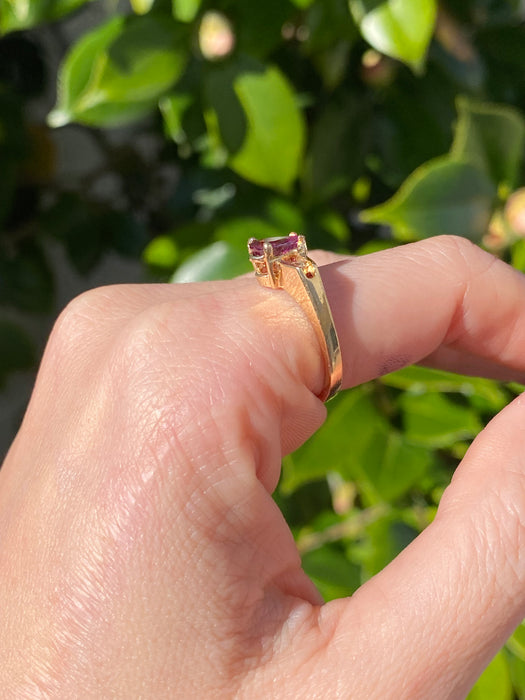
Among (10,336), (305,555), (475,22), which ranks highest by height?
(475,22)

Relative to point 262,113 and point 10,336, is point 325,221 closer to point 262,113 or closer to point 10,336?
point 262,113

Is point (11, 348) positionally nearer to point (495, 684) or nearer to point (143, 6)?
point (143, 6)

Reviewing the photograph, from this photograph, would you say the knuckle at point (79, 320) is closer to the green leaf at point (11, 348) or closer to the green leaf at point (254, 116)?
the green leaf at point (254, 116)

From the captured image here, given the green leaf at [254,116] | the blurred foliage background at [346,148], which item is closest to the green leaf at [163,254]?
the blurred foliage background at [346,148]

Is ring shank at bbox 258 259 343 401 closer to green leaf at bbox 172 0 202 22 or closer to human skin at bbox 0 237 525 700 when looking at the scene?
human skin at bbox 0 237 525 700

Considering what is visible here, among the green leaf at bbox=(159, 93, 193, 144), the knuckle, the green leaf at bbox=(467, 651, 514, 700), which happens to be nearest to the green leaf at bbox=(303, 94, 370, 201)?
the green leaf at bbox=(159, 93, 193, 144)

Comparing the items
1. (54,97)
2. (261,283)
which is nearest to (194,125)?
(261,283)
